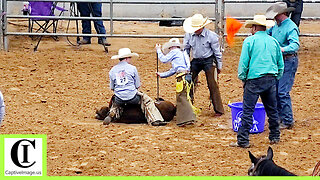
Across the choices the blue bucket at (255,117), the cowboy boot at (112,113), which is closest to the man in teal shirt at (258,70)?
the blue bucket at (255,117)

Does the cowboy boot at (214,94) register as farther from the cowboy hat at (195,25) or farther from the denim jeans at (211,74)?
the cowboy hat at (195,25)

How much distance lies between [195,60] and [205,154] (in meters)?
2.42

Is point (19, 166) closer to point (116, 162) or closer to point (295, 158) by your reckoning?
point (116, 162)

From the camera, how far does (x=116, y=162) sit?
7.80m

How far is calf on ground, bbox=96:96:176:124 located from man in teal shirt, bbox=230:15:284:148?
1696 millimetres

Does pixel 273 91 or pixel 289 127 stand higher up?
A: pixel 273 91

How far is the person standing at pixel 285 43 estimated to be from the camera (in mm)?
8970

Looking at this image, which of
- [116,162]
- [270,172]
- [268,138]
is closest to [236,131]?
[268,138]

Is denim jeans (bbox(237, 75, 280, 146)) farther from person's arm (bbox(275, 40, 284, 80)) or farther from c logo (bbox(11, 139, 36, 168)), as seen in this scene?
c logo (bbox(11, 139, 36, 168))

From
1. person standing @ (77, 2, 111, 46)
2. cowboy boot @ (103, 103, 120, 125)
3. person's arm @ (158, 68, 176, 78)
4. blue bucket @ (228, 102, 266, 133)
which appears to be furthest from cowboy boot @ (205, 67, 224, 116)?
person standing @ (77, 2, 111, 46)

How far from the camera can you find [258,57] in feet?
27.0

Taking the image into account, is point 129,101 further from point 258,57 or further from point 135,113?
point 258,57

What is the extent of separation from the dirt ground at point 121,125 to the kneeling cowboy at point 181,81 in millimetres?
174

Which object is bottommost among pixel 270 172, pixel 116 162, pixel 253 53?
pixel 116 162
